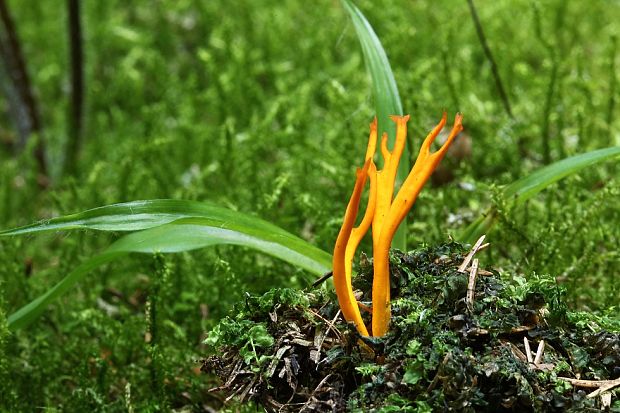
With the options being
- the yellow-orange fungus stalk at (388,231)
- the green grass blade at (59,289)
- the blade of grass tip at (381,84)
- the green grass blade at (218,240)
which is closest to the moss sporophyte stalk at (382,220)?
the yellow-orange fungus stalk at (388,231)

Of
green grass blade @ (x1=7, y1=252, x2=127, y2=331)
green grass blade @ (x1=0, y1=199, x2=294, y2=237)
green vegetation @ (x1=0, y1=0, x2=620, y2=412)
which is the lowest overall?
green vegetation @ (x1=0, y1=0, x2=620, y2=412)

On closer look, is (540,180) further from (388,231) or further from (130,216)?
(130,216)

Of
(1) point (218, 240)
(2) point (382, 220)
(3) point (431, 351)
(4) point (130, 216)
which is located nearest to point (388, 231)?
(2) point (382, 220)

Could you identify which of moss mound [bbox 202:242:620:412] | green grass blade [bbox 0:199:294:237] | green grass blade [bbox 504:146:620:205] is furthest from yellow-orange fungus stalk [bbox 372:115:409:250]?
green grass blade [bbox 504:146:620:205]

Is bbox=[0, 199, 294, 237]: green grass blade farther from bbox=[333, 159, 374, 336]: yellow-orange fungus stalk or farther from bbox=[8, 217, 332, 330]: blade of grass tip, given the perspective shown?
bbox=[333, 159, 374, 336]: yellow-orange fungus stalk

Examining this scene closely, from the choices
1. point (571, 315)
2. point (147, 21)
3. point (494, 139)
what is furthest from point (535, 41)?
point (571, 315)

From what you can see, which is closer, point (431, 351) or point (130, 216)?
point (431, 351)

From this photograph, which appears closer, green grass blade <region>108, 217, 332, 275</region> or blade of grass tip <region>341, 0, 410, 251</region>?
green grass blade <region>108, 217, 332, 275</region>
